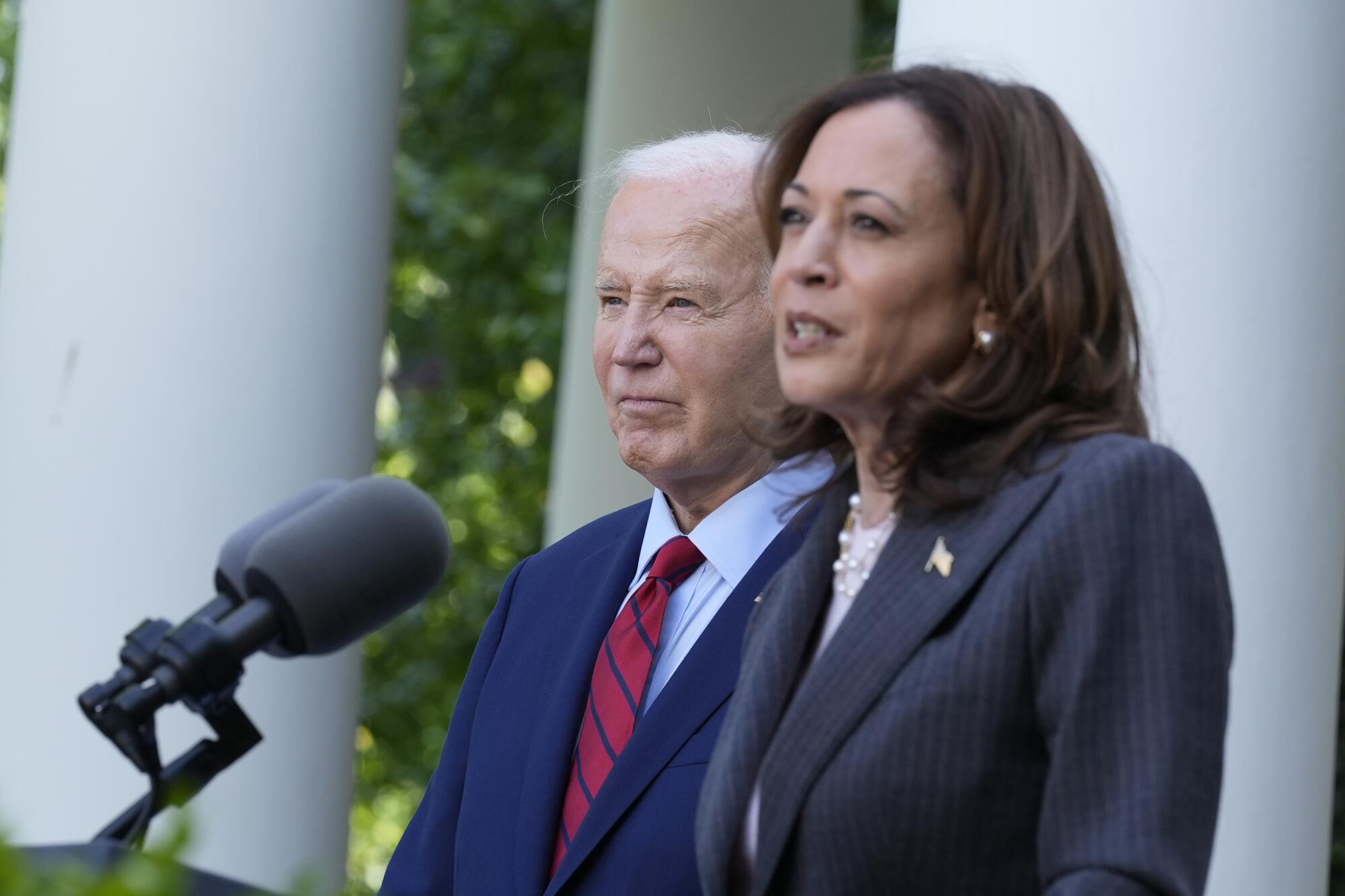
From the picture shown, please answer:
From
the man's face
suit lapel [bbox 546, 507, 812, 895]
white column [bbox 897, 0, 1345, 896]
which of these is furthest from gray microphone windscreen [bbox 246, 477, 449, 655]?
white column [bbox 897, 0, 1345, 896]

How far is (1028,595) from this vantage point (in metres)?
2.46

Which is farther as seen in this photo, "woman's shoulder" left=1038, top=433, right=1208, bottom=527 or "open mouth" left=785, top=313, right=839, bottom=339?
"open mouth" left=785, top=313, right=839, bottom=339

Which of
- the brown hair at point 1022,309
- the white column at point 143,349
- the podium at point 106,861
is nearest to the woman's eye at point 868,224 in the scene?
the brown hair at point 1022,309

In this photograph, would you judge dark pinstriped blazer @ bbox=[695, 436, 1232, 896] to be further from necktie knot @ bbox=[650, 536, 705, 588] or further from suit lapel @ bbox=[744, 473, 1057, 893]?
necktie knot @ bbox=[650, 536, 705, 588]

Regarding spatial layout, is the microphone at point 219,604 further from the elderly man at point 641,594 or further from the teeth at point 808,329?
the elderly man at point 641,594

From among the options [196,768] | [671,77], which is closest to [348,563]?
[196,768]

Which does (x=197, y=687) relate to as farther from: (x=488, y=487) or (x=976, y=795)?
(x=488, y=487)

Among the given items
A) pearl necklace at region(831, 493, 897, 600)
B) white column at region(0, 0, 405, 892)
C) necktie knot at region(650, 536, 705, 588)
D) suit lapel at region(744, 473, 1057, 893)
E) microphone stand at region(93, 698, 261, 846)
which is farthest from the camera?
white column at region(0, 0, 405, 892)

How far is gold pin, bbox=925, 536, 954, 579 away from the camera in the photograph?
8.46 feet

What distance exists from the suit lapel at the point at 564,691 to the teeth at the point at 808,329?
133 centimetres

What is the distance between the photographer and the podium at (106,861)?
1.93 meters

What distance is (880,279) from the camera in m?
2.64

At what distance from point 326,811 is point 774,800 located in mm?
3866

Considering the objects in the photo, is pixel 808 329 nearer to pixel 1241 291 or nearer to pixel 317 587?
pixel 317 587
